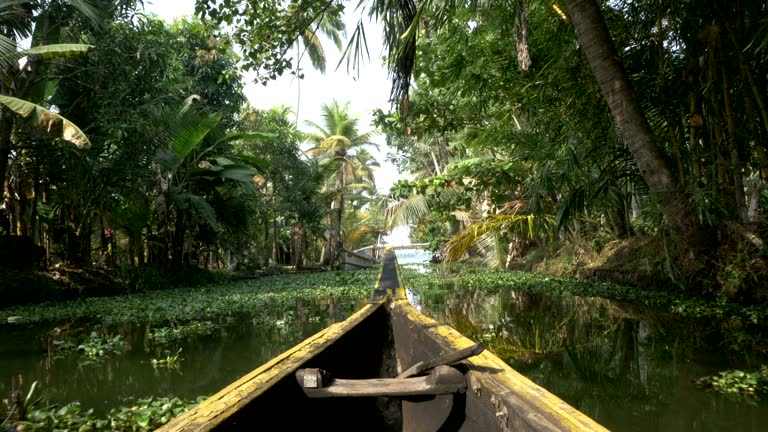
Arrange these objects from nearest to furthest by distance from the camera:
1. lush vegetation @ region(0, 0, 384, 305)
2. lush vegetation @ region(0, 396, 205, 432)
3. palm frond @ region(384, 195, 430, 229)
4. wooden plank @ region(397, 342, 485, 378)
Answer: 1. wooden plank @ region(397, 342, 485, 378)
2. lush vegetation @ region(0, 396, 205, 432)
3. lush vegetation @ region(0, 0, 384, 305)
4. palm frond @ region(384, 195, 430, 229)

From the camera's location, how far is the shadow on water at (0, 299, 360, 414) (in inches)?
112

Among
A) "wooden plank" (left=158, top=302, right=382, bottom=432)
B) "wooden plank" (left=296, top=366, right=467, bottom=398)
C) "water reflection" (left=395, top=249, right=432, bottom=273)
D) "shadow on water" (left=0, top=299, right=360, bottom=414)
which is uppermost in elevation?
"wooden plank" (left=158, top=302, right=382, bottom=432)

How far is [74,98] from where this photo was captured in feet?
28.5

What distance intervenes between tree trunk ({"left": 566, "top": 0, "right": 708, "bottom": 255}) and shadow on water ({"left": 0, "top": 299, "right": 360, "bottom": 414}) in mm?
3621

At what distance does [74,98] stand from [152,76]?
188 centimetres

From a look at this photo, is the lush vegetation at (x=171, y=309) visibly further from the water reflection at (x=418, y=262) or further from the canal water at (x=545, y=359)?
the water reflection at (x=418, y=262)

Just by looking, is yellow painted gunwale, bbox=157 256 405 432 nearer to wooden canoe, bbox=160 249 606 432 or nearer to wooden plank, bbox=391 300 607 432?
wooden canoe, bbox=160 249 606 432

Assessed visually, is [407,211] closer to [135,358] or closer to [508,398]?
[135,358]

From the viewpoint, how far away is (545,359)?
3291mm

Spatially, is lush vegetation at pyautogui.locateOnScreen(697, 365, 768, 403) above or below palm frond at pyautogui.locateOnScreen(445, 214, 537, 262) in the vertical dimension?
below

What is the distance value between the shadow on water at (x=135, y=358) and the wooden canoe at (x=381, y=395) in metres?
1.22

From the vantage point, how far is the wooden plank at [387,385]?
4.74ft

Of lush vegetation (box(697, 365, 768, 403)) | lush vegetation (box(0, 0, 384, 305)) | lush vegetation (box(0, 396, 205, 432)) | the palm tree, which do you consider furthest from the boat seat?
the palm tree

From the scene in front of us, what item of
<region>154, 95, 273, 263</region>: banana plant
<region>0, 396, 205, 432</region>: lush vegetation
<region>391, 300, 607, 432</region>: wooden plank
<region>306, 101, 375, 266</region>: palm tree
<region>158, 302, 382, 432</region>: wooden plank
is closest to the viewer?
<region>391, 300, 607, 432</region>: wooden plank
